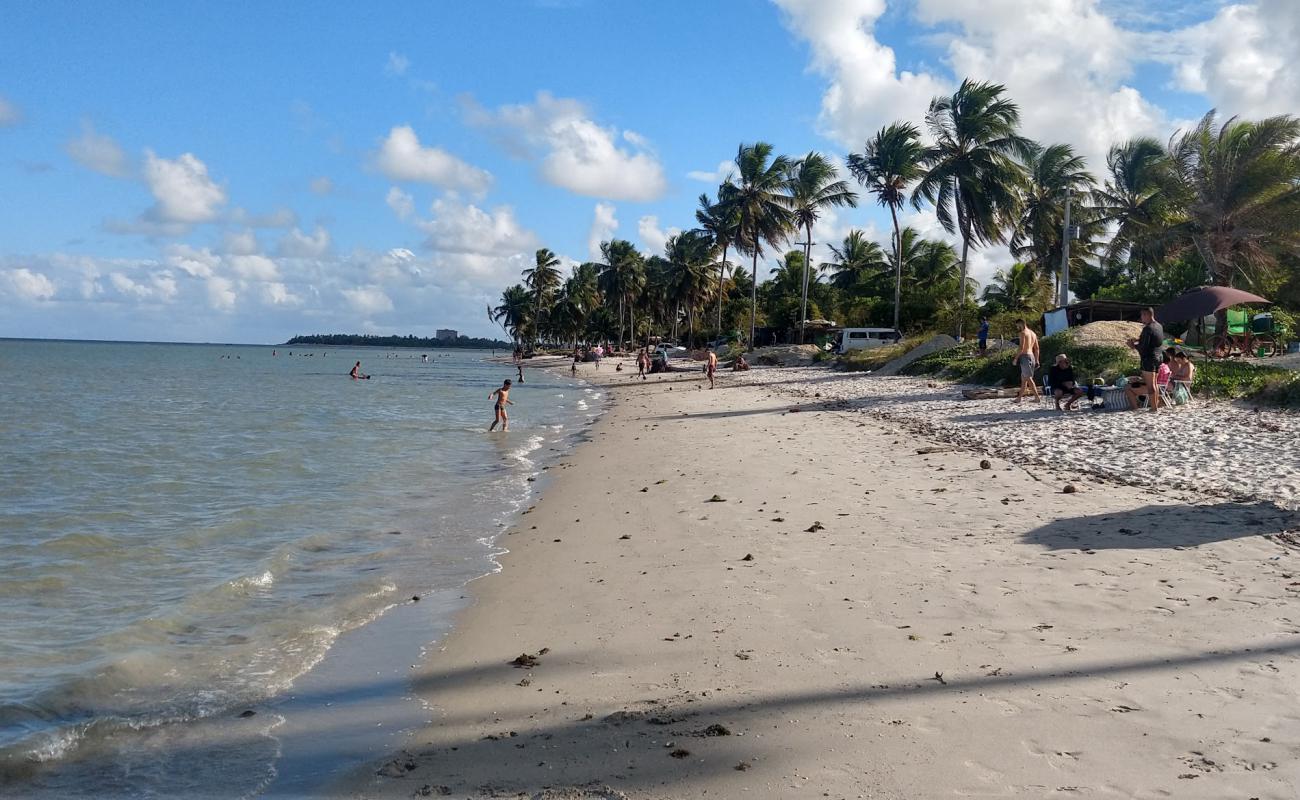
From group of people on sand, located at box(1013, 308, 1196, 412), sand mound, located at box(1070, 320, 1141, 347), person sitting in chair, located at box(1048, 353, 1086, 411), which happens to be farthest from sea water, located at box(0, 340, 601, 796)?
sand mound, located at box(1070, 320, 1141, 347)

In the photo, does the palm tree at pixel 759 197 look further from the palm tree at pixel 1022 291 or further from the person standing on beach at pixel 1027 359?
the person standing on beach at pixel 1027 359

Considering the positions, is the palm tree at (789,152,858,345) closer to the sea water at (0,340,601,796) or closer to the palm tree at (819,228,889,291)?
the palm tree at (819,228,889,291)

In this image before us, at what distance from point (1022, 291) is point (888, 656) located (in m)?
45.6

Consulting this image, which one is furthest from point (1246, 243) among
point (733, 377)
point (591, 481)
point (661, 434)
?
point (591, 481)

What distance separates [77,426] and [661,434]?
17337 millimetres

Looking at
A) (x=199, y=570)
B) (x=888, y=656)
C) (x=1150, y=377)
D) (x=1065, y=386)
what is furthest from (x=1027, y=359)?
(x=199, y=570)

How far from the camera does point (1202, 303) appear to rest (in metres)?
21.6

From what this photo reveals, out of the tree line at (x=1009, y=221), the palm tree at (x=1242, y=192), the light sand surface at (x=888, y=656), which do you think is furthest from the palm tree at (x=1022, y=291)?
the light sand surface at (x=888, y=656)

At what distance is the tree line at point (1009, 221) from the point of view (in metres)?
Answer: 30.8

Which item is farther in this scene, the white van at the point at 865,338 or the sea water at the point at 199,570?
the white van at the point at 865,338

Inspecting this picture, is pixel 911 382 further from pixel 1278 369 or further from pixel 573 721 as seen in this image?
pixel 573 721

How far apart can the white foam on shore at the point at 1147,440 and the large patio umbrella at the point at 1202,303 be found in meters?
5.72

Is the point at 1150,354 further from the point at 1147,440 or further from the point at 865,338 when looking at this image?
the point at 865,338

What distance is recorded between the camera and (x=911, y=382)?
27625 millimetres
